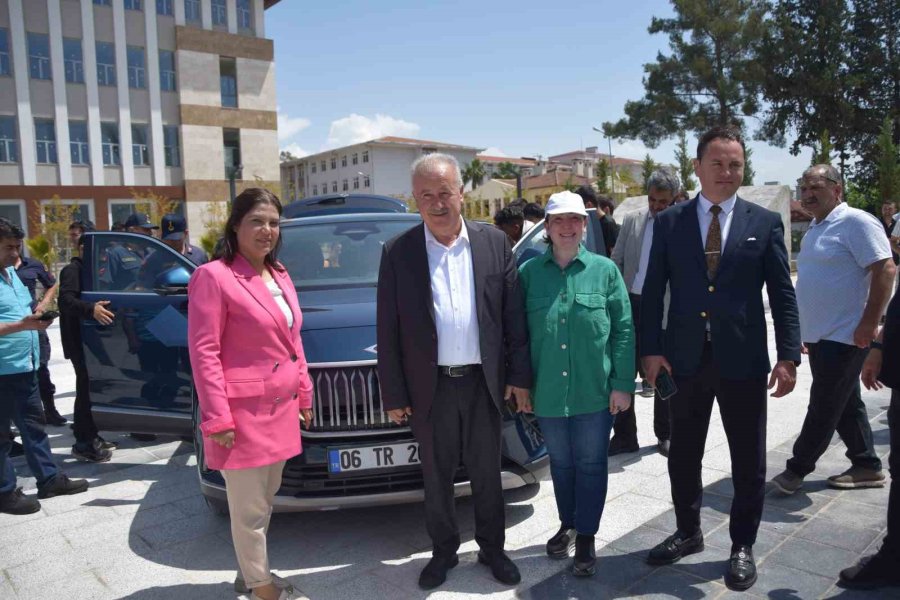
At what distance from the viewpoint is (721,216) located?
3.16 meters

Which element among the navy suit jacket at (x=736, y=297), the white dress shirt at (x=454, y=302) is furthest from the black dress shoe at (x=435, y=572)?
the navy suit jacket at (x=736, y=297)

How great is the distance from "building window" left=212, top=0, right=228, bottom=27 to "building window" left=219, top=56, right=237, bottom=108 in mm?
→ 1920

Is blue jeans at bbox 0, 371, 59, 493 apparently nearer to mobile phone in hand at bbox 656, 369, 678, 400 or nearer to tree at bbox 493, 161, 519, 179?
mobile phone in hand at bbox 656, 369, 678, 400

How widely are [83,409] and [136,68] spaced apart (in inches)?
1309

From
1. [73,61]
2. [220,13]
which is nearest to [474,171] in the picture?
[220,13]

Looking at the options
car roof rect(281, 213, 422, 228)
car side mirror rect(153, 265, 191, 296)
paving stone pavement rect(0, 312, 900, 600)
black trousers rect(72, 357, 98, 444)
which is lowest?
paving stone pavement rect(0, 312, 900, 600)

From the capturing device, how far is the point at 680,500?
11.1ft

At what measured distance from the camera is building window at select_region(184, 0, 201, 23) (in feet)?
113

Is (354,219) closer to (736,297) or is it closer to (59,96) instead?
(736,297)

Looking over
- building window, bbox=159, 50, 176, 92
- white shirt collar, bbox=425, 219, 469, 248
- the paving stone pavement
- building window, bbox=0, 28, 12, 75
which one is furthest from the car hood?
building window, bbox=159, 50, 176, 92

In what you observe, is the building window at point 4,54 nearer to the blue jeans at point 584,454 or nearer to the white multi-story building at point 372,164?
the blue jeans at point 584,454

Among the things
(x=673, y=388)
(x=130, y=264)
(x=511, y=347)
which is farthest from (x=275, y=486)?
(x=130, y=264)

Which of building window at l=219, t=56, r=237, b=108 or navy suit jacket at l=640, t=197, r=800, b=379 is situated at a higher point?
building window at l=219, t=56, r=237, b=108

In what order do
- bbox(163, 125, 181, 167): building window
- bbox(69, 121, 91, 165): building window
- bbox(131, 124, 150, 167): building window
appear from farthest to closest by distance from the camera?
bbox(163, 125, 181, 167): building window → bbox(131, 124, 150, 167): building window → bbox(69, 121, 91, 165): building window
